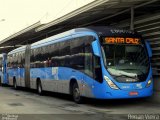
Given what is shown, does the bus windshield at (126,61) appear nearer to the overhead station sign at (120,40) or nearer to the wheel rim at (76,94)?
the overhead station sign at (120,40)

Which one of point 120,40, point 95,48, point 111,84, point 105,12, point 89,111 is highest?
point 105,12

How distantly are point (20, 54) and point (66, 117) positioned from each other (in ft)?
54.3

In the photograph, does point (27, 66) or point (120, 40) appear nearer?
point (120, 40)

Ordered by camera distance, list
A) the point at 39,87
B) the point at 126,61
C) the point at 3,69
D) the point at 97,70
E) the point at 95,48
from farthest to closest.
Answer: the point at 3,69 < the point at 39,87 < the point at 126,61 < the point at 95,48 < the point at 97,70

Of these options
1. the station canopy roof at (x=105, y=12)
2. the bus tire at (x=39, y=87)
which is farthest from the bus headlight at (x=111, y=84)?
the bus tire at (x=39, y=87)

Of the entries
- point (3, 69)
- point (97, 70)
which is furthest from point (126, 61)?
point (3, 69)

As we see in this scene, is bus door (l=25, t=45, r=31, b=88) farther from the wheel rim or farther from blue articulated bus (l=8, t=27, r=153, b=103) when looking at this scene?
the wheel rim

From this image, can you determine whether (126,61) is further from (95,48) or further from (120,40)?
(95,48)

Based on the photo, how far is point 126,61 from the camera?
1553cm

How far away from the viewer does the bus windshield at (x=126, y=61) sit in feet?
49.8

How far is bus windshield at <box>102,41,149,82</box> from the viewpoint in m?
15.2

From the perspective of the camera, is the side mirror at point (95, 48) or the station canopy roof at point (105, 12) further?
the station canopy roof at point (105, 12)

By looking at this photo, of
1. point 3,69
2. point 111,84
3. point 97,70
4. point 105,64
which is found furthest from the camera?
point 3,69

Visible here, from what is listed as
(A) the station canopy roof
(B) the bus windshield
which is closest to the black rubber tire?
(B) the bus windshield
